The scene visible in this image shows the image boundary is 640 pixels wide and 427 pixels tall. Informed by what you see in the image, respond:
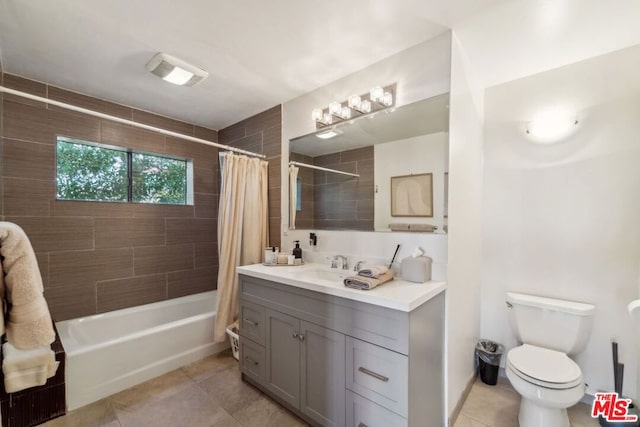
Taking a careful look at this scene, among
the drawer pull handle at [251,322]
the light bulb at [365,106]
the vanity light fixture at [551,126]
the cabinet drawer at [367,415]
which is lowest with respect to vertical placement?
the cabinet drawer at [367,415]

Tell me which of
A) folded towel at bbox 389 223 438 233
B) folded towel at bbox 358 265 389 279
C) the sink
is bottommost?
the sink

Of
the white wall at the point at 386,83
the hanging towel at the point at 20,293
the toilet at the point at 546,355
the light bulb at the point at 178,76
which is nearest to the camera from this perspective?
the hanging towel at the point at 20,293

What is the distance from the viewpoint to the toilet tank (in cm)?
175

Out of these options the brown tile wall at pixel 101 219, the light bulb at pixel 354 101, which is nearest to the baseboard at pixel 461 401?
the light bulb at pixel 354 101

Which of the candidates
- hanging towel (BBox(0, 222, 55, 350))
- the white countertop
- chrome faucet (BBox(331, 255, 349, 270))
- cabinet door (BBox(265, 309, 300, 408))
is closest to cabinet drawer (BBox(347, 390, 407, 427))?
cabinet door (BBox(265, 309, 300, 408))

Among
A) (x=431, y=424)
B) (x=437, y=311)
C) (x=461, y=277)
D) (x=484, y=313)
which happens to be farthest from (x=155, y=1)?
(x=484, y=313)

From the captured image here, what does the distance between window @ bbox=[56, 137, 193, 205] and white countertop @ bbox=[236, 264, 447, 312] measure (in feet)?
5.09

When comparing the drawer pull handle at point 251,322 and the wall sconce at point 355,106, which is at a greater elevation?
the wall sconce at point 355,106

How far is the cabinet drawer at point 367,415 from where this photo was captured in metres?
1.29

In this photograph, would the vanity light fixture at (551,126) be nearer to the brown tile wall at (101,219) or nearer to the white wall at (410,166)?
the white wall at (410,166)

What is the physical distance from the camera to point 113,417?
5.68ft

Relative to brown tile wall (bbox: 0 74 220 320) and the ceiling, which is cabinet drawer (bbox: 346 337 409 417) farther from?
brown tile wall (bbox: 0 74 220 320)

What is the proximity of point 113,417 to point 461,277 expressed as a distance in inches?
96.9

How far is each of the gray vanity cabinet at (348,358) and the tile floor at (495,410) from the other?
1.12 ft
